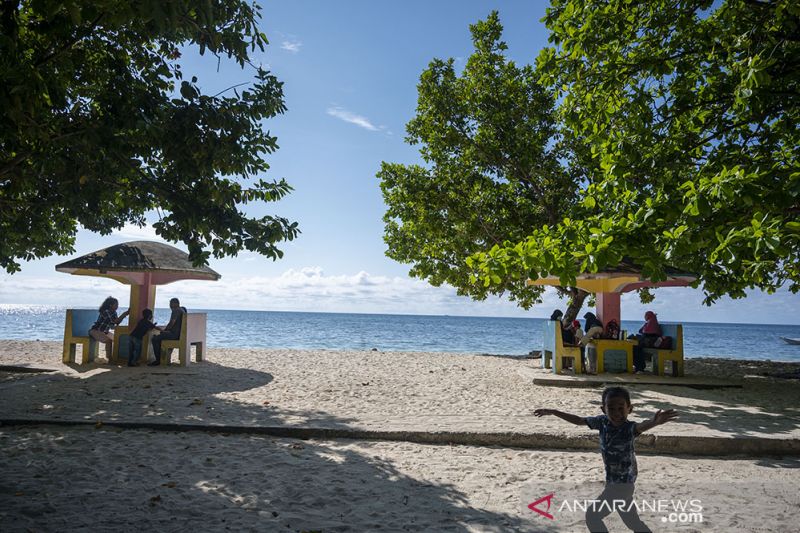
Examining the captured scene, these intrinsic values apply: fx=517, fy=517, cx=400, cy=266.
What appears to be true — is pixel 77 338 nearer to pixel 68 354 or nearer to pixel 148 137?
pixel 68 354

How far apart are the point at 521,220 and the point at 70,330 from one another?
14268mm

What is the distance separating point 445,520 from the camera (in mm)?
4117

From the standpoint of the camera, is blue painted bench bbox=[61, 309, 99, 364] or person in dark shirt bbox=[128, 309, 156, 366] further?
blue painted bench bbox=[61, 309, 99, 364]

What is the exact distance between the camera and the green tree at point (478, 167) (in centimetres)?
1847

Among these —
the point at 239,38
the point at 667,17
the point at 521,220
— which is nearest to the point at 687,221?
the point at 667,17

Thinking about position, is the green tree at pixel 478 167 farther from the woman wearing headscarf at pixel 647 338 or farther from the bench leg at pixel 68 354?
the bench leg at pixel 68 354

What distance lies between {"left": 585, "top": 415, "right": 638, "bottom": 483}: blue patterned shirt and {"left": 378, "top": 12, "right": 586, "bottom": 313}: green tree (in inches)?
565

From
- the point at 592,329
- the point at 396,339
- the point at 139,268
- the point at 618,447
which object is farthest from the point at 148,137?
the point at 396,339

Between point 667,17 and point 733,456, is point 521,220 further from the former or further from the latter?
point 733,456

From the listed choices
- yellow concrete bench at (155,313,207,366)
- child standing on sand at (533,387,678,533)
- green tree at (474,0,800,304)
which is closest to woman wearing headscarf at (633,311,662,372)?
green tree at (474,0,800,304)

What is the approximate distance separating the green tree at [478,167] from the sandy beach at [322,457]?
899 cm

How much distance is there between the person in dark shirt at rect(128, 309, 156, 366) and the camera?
42.1 feet

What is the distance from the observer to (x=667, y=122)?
845 cm

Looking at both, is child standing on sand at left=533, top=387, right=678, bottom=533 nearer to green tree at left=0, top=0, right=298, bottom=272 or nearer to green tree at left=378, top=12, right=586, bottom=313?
green tree at left=0, top=0, right=298, bottom=272
